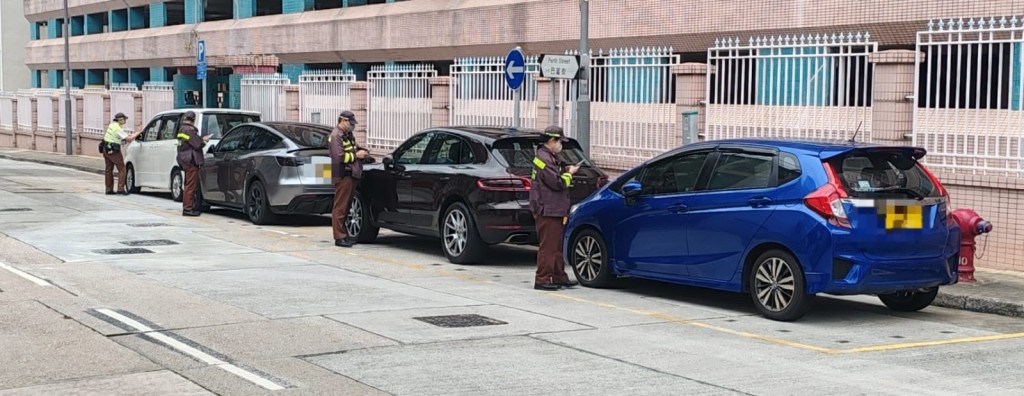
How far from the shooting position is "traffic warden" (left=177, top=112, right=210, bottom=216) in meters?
19.4

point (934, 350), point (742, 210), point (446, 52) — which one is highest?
point (446, 52)

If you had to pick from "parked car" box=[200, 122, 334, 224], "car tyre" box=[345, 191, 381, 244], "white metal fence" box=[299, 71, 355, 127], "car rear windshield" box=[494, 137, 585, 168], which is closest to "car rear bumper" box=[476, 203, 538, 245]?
"car rear windshield" box=[494, 137, 585, 168]

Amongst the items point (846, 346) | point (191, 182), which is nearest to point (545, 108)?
point (191, 182)

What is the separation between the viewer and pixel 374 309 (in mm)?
10469

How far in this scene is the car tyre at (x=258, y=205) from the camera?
59.2 ft

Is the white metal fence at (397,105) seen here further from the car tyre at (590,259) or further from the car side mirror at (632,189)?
the car side mirror at (632,189)

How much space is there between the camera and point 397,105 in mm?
23703

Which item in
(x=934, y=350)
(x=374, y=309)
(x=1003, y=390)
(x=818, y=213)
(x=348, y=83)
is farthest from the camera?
(x=348, y=83)

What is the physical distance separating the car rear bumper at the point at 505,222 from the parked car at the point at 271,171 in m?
4.89

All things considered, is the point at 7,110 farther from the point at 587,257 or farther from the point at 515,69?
the point at 587,257

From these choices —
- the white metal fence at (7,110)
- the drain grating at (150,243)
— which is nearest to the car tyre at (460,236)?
the drain grating at (150,243)

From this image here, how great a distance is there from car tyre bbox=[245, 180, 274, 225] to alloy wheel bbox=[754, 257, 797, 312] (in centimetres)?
944

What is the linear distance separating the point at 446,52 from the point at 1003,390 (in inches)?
970

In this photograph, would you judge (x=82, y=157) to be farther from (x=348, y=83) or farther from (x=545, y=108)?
(x=545, y=108)
